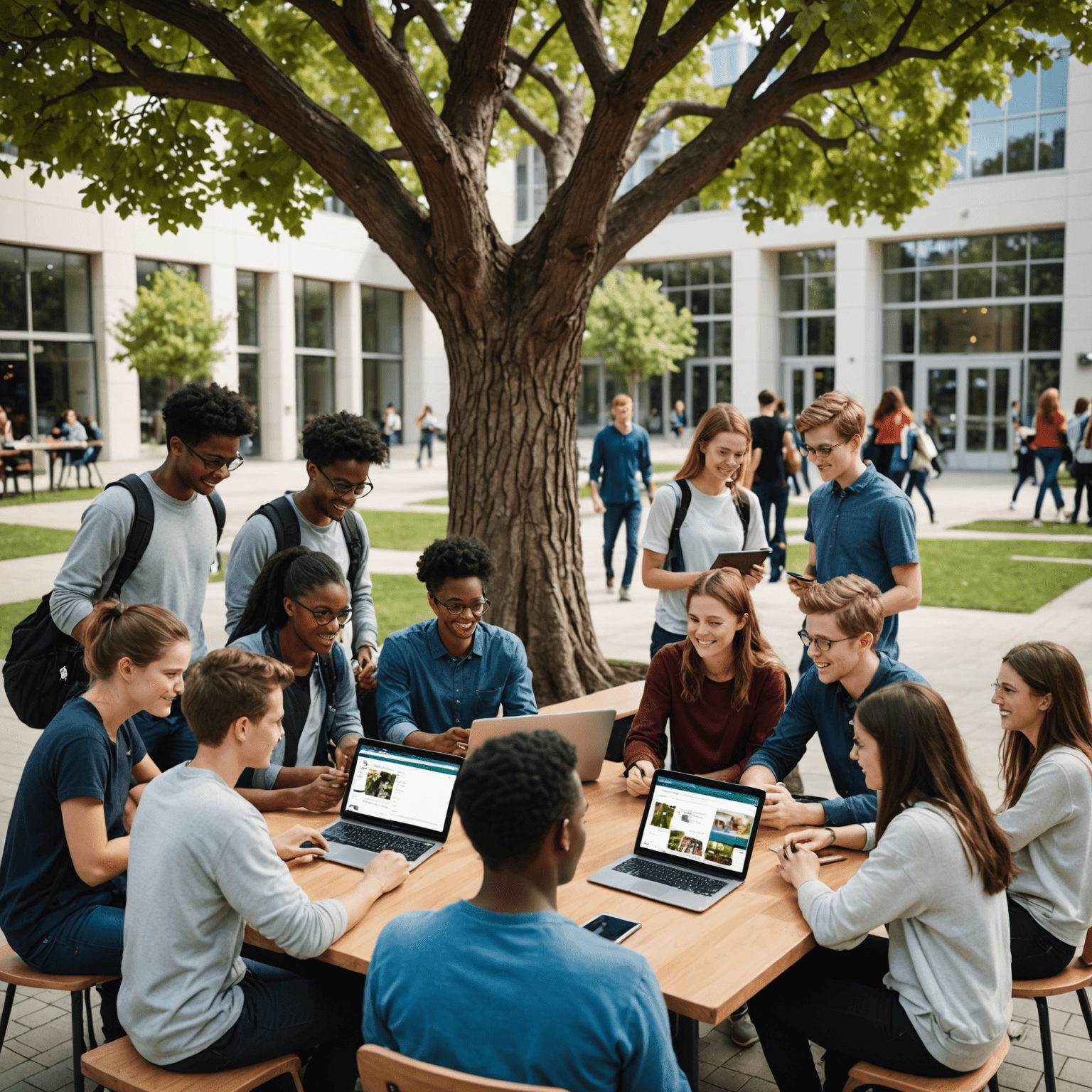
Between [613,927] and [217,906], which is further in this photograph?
[613,927]

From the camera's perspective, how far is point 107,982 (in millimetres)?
3182

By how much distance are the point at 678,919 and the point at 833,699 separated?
118 cm

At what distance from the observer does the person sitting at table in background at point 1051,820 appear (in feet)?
10.2

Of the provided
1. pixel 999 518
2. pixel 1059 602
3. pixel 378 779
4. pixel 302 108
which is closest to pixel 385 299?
pixel 999 518

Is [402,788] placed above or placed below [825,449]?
below

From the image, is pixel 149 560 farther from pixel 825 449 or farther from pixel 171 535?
pixel 825 449

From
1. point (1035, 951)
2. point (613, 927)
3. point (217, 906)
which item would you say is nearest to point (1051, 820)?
point (1035, 951)

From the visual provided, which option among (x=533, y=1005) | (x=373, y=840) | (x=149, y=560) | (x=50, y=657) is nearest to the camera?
(x=533, y=1005)

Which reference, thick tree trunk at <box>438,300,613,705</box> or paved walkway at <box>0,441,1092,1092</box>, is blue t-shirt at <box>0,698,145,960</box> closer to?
paved walkway at <box>0,441,1092,1092</box>

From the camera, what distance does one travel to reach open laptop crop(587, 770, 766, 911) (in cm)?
306

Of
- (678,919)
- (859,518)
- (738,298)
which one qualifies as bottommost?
(678,919)

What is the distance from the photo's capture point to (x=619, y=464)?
11125 mm

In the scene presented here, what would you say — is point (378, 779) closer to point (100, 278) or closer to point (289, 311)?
point (100, 278)

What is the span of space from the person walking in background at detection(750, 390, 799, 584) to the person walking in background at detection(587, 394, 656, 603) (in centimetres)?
140
